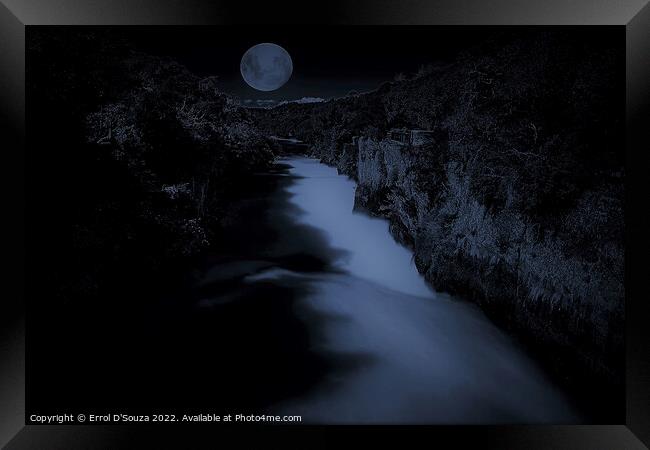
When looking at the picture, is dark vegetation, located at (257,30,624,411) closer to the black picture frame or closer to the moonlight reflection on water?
the black picture frame

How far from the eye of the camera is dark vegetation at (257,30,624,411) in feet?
9.02

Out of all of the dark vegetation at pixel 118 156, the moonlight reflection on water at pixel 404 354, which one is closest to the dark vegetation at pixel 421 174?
the dark vegetation at pixel 118 156

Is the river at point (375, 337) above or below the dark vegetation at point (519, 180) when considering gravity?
below

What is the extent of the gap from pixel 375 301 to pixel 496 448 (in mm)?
1465

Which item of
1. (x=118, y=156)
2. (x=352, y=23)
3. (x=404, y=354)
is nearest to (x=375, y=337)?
(x=404, y=354)

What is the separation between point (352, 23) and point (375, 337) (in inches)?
102

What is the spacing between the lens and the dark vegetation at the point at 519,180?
2748 millimetres

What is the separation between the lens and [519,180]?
10.2ft

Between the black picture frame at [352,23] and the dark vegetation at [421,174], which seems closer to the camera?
the black picture frame at [352,23]

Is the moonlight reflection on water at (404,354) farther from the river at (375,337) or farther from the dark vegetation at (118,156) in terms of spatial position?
the dark vegetation at (118,156)

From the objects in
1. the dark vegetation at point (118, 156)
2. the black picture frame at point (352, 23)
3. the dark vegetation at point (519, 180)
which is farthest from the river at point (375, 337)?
the dark vegetation at point (118, 156)

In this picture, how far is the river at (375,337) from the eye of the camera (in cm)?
277

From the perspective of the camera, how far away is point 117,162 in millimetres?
3088

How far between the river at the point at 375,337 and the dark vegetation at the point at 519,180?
0.27 meters
